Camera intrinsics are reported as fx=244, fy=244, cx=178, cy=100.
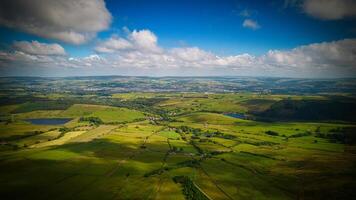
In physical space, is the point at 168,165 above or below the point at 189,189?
below

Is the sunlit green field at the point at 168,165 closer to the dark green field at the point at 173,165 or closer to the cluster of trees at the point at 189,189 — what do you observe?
the dark green field at the point at 173,165

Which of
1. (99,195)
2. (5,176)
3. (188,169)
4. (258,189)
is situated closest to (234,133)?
(188,169)

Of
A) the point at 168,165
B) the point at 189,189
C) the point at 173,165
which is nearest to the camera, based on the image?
the point at 189,189

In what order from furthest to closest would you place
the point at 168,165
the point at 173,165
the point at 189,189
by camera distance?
the point at 173,165 < the point at 168,165 < the point at 189,189

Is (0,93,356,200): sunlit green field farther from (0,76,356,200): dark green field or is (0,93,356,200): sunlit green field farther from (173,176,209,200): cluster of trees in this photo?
(173,176,209,200): cluster of trees

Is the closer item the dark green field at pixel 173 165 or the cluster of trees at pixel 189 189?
the cluster of trees at pixel 189 189

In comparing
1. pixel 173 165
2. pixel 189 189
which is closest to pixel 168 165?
pixel 173 165

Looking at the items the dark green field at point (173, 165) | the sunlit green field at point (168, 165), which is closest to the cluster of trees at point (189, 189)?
the dark green field at point (173, 165)

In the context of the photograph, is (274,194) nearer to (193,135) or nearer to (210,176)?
(210,176)

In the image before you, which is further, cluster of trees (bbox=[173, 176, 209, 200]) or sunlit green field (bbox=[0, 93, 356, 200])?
sunlit green field (bbox=[0, 93, 356, 200])

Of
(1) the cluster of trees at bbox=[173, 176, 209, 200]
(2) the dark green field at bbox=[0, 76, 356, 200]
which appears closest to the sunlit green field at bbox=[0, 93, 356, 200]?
(2) the dark green field at bbox=[0, 76, 356, 200]

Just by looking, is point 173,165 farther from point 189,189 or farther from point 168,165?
point 189,189
